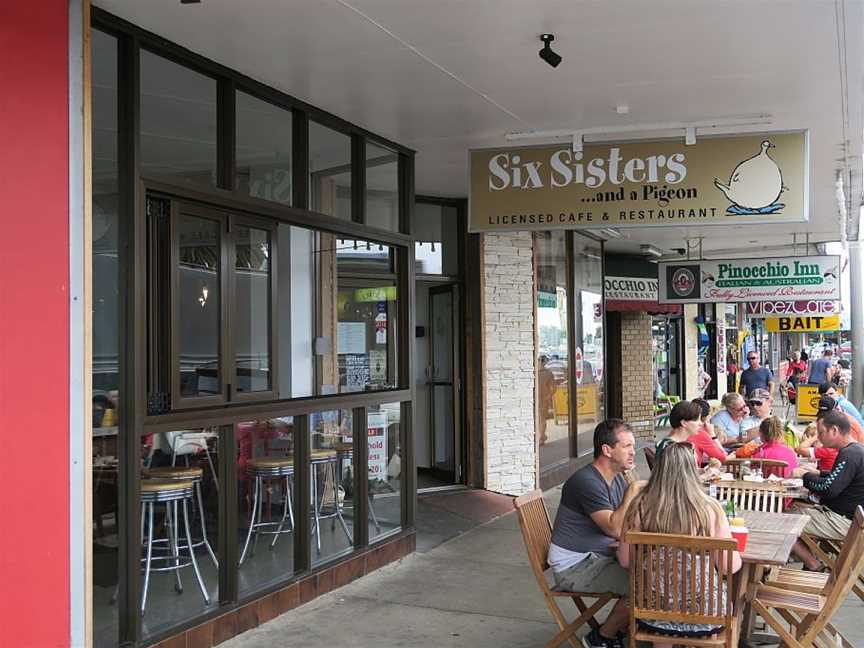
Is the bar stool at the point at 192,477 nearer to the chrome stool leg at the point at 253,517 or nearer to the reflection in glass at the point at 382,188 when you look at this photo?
the chrome stool leg at the point at 253,517

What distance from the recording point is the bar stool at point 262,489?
5.66 metres

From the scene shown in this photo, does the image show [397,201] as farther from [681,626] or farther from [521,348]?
[681,626]

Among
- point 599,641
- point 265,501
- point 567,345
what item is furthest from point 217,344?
point 567,345

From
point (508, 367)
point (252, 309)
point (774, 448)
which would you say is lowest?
point (774, 448)

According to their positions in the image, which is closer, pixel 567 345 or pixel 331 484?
pixel 331 484

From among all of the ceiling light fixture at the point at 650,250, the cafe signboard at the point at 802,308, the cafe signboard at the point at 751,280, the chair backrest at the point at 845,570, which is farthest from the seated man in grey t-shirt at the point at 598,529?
the cafe signboard at the point at 802,308

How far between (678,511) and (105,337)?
9.97 ft

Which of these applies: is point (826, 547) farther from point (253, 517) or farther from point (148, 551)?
point (148, 551)

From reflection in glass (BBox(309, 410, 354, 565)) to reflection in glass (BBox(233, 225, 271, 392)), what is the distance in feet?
2.31

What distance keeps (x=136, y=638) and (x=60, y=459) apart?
43.1 inches

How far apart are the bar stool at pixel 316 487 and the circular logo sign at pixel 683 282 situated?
867 centimetres

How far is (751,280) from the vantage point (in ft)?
43.6

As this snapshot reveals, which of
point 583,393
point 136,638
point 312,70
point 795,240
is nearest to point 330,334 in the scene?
point 312,70

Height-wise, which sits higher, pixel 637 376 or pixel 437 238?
pixel 437 238
